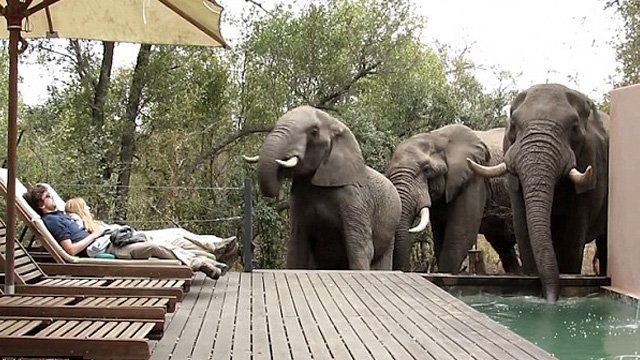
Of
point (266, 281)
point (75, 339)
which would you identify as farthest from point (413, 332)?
point (266, 281)

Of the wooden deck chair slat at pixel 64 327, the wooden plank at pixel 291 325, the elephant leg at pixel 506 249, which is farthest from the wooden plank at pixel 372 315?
the elephant leg at pixel 506 249

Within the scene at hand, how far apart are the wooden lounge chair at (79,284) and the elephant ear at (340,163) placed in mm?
3735

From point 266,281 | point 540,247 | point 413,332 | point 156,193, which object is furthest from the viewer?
point 156,193

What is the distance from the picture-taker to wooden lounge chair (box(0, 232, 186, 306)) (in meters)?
4.89

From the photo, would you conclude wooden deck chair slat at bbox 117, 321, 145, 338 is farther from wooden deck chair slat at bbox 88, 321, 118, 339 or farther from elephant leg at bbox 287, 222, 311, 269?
elephant leg at bbox 287, 222, 311, 269

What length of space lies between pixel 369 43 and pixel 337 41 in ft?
1.98

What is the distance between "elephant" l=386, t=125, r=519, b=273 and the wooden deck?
3.97 metres

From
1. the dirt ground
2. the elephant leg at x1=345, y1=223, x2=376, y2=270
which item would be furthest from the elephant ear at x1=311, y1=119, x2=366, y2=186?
the dirt ground

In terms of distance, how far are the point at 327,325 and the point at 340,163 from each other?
4660 millimetres

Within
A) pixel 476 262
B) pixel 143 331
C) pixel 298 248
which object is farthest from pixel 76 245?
pixel 476 262

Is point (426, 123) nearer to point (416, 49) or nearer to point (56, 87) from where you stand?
point (416, 49)

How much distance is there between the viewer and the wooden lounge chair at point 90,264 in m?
5.82

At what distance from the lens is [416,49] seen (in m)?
15.2

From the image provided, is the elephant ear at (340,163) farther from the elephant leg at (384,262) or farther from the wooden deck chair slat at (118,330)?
the wooden deck chair slat at (118,330)
